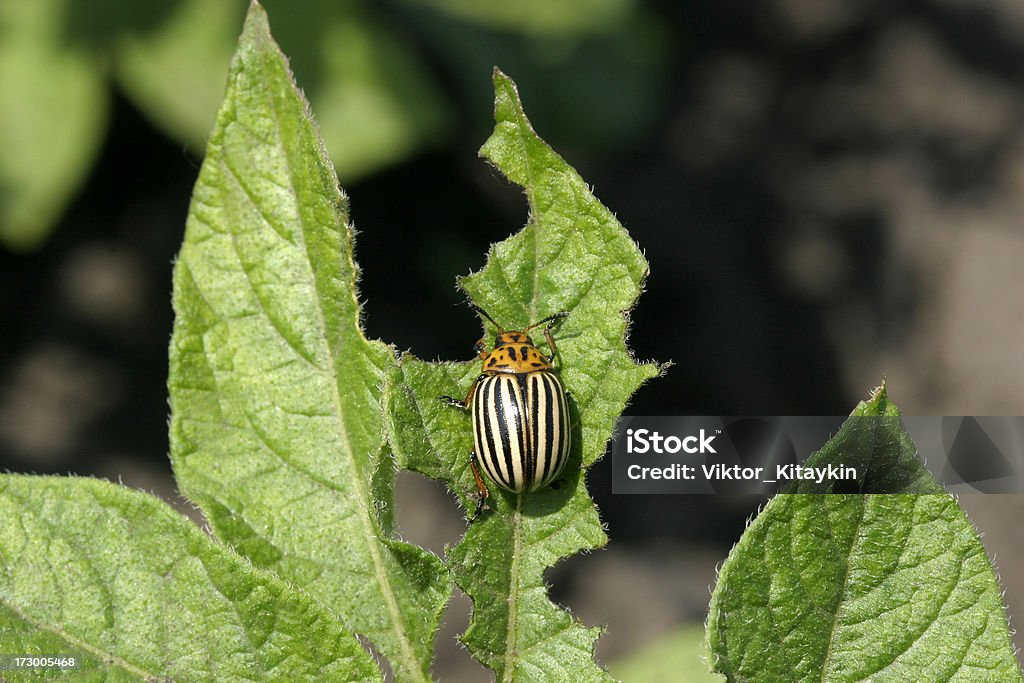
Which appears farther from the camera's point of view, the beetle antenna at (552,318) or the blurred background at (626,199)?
the blurred background at (626,199)

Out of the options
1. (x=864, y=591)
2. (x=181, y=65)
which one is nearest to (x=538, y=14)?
(x=181, y=65)

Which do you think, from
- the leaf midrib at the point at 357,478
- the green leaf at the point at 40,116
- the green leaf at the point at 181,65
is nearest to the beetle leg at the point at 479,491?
the leaf midrib at the point at 357,478

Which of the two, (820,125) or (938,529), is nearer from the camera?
(938,529)

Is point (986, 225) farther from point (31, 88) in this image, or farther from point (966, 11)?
point (31, 88)

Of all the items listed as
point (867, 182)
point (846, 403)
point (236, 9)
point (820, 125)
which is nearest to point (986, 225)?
point (867, 182)

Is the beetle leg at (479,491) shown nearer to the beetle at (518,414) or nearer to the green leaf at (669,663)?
the beetle at (518,414)

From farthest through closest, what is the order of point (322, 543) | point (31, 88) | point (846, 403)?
point (846, 403) < point (31, 88) < point (322, 543)

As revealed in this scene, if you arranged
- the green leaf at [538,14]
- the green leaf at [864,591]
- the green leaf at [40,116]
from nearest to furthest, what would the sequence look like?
the green leaf at [864,591], the green leaf at [40,116], the green leaf at [538,14]
